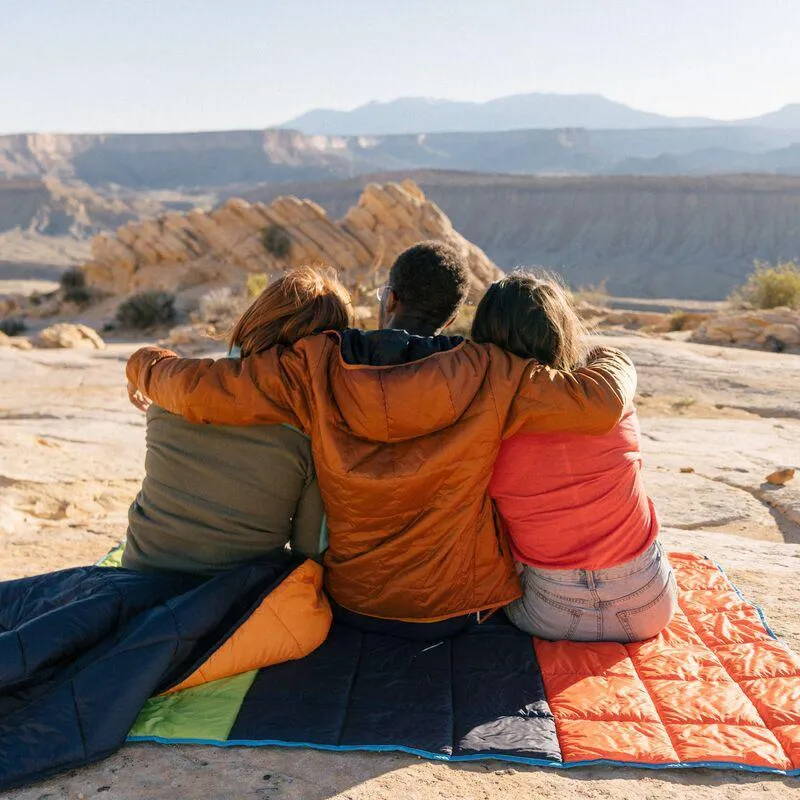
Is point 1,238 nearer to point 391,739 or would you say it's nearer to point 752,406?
point 752,406

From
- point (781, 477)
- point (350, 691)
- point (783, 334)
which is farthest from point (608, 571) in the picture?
point (783, 334)

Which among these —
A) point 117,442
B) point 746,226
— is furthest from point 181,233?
point 746,226

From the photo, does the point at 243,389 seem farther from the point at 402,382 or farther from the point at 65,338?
the point at 65,338

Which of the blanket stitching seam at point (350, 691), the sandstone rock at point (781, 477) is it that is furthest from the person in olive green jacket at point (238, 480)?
the sandstone rock at point (781, 477)

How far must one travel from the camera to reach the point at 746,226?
5100 centimetres

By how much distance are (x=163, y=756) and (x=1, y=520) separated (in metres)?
2.87

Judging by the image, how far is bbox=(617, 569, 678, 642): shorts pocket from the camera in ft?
9.12

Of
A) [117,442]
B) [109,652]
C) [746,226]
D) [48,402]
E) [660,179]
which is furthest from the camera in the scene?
[660,179]

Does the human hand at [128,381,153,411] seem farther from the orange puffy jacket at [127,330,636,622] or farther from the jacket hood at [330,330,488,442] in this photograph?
the jacket hood at [330,330,488,442]

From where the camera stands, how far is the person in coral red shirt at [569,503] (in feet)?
8.78

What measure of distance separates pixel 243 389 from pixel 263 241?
22.5m

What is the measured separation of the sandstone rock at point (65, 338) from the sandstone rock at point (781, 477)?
439 inches

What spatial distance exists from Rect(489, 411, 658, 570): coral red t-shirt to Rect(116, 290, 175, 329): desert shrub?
19.2m

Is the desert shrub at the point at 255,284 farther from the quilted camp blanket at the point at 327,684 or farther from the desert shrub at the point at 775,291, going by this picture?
the quilted camp blanket at the point at 327,684
